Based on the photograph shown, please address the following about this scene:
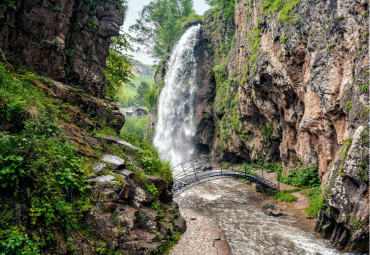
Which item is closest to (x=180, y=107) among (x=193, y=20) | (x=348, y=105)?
(x=193, y=20)

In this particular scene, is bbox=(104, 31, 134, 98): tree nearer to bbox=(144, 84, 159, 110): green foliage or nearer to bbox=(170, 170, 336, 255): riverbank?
bbox=(170, 170, 336, 255): riverbank

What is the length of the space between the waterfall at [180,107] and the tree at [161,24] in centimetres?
460

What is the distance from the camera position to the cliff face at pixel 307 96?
882 centimetres

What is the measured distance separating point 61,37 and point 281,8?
1619 cm

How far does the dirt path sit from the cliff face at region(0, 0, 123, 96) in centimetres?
941

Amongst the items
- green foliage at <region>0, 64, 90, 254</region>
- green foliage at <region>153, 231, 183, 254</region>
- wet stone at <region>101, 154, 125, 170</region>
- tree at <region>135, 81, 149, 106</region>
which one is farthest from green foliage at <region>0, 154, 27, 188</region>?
tree at <region>135, 81, 149, 106</region>

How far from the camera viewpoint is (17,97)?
20.6 feet

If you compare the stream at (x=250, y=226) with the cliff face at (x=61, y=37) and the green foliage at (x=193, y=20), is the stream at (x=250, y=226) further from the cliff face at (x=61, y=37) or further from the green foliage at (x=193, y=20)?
the green foliage at (x=193, y=20)

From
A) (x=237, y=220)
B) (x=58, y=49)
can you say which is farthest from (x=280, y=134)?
(x=58, y=49)

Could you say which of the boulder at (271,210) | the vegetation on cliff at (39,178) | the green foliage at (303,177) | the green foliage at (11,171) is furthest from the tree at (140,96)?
the green foliage at (11,171)

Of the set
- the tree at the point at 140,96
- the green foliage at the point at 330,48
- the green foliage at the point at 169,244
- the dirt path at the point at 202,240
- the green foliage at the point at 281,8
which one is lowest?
the dirt path at the point at 202,240

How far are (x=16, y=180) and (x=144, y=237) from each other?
449cm

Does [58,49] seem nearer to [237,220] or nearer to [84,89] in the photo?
[84,89]

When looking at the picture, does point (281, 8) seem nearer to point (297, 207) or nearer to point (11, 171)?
point (297, 207)
